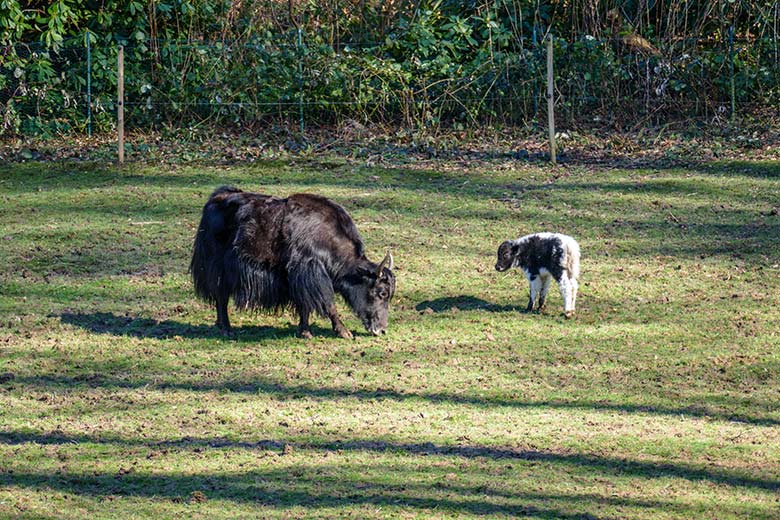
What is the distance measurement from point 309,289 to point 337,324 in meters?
0.49

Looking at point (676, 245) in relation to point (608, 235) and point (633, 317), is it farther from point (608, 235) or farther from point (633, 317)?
point (633, 317)

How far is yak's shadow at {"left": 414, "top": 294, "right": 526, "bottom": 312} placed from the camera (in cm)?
1258

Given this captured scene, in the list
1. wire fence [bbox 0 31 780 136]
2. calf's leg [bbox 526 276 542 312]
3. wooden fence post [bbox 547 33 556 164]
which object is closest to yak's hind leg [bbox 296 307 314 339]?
calf's leg [bbox 526 276 542 312]

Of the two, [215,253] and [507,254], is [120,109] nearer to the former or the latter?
[215,253]

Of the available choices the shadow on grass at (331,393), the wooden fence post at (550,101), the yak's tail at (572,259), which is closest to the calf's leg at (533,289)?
the yak's tail at (572,259)

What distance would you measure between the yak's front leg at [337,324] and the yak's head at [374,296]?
0.64 ft

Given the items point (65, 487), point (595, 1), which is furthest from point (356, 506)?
point (595, 1)

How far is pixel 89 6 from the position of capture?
74.9ft

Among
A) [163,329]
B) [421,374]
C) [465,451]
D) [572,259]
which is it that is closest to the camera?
[465,451]

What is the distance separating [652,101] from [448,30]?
4.08 m

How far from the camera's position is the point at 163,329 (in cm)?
1202

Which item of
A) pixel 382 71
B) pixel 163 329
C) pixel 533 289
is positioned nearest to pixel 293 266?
pixel 163 329

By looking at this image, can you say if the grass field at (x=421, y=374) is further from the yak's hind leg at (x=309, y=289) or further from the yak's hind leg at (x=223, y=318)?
the yak's hind leg at (x=309, y=289)

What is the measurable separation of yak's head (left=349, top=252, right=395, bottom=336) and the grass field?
19cm
